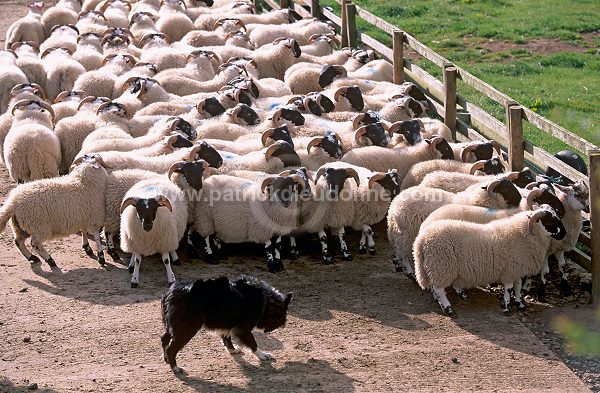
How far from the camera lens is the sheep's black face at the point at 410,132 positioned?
12055mm

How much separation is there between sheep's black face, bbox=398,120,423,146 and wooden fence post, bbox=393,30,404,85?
3.16 metres

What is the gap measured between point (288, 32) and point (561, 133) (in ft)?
28.6

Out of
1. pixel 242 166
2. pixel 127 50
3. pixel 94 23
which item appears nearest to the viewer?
pixel 242 166

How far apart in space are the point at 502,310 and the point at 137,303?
145 inches

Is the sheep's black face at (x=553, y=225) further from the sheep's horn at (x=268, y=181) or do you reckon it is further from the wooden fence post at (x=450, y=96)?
the wooden fence post at (x=450, y=96)

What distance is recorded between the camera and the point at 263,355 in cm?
808

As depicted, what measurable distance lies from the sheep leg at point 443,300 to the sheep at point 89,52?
8949mm

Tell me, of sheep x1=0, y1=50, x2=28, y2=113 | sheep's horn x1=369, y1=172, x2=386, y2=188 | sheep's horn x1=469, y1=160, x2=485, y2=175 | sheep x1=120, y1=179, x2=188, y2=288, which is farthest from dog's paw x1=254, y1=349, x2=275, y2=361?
sheep x1=0, y1=50, x2=28, y2=113

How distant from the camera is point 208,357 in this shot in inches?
323

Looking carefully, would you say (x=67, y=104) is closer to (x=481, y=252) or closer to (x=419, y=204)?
(x=419, y=204)

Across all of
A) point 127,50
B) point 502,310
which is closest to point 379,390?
point 502,310

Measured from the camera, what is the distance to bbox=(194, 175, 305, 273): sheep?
1053 centimetres

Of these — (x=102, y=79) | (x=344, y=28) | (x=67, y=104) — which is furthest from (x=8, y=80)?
(x=344, y=28)

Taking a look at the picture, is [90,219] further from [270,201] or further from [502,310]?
[502,310]
